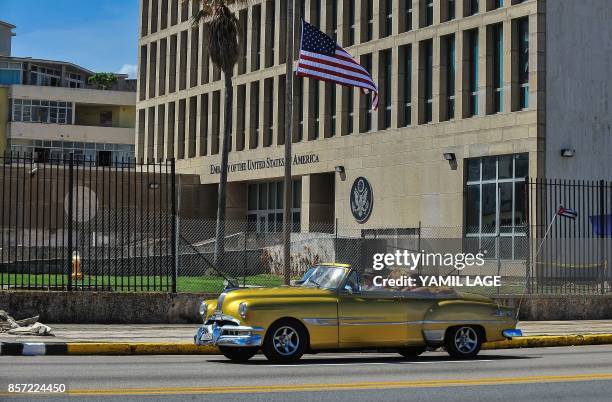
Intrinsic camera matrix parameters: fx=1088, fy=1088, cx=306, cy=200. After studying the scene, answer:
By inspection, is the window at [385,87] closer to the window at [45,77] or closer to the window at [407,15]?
the window at [407,15]

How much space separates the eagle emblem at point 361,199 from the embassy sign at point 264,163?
3856mm

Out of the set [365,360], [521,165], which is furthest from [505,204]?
[365,360]

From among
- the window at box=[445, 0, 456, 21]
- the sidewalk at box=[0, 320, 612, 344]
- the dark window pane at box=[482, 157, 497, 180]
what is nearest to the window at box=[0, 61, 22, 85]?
the window at box=[445, 0, 456, 21]

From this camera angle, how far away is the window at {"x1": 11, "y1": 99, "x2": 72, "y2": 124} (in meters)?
87.8

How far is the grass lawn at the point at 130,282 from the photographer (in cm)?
2389

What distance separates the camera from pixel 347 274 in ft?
55.1

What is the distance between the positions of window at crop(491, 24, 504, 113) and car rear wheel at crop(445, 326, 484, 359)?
2751cm

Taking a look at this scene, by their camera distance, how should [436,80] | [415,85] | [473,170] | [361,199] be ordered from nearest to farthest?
1. [473,170]
2. [436,80]
3. [415,85]
4. [361,199]

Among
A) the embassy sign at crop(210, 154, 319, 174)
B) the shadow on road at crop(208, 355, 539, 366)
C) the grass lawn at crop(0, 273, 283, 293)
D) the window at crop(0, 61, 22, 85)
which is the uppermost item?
the window at crop(0, 61, 22, 85)

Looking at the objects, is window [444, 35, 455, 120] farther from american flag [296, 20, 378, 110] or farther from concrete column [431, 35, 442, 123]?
american flag [296, 20, 378, 110]

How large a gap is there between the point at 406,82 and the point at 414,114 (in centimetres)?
211

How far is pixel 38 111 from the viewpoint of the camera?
88.4 meters

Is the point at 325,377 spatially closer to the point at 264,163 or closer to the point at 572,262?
the point at 572,262

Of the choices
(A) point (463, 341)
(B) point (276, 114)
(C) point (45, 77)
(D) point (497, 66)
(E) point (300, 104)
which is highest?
(C) point (45, 77)
